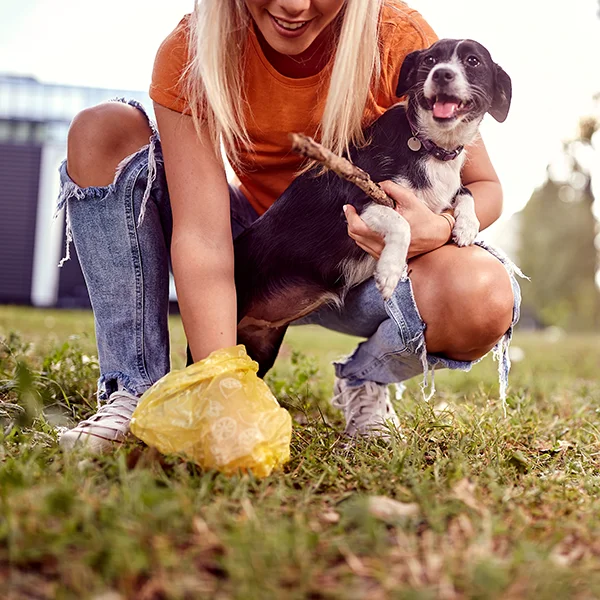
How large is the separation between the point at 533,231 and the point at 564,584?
2387 cm

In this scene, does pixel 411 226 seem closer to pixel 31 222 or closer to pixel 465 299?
pixel 465 299

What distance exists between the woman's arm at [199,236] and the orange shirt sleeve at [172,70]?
29 millimetres

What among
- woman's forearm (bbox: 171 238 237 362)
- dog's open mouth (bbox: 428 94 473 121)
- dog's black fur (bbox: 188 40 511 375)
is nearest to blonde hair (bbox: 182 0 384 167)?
dog's black fur (bbox: 188 40 511 375)

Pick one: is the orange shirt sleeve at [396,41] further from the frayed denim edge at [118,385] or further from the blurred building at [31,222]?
the blurred building at [31,222]

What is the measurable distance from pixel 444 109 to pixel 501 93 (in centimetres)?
20

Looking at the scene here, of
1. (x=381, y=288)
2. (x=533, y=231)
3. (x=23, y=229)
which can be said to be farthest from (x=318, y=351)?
(x=533, y=231)

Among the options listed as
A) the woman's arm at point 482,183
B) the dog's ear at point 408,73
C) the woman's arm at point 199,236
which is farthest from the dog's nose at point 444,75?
the woman's arm at point 199,236

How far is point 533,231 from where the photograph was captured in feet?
77.2

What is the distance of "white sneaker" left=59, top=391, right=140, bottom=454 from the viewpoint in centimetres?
173

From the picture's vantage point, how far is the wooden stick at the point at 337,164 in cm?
150

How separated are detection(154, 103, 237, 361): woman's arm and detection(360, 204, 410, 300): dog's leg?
415 millimetres

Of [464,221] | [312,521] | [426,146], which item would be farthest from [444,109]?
[312,521]

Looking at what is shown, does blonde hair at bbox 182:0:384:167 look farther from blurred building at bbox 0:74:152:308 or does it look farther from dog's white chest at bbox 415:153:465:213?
blurred building at bbox 0:74:152:308

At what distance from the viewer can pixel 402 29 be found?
85.1 inches
